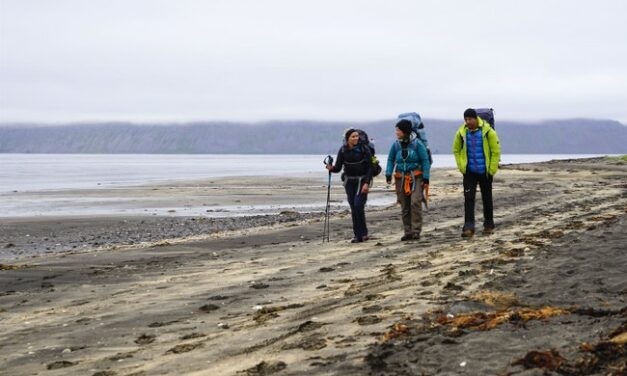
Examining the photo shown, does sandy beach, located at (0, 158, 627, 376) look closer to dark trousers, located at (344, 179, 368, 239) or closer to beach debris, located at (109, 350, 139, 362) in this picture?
beach debris, located at (109, 350, 139, 362)

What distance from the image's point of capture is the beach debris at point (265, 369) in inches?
223

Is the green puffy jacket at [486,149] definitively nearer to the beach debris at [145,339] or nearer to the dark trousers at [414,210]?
the dark trousers at [414,210]

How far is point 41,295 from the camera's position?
33.9ft

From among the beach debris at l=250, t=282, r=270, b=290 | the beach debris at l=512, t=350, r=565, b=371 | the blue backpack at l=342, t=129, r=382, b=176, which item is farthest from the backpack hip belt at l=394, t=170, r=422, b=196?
the beach debris at l=512, t=350, r=565, b=371

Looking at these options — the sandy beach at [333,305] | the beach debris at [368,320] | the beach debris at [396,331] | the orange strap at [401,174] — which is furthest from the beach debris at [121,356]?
the orange strap at [401,174]

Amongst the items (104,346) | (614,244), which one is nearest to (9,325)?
(104,346)

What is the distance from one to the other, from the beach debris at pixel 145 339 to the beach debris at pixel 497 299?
305cm

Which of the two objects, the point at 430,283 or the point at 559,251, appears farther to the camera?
the point at 559,251

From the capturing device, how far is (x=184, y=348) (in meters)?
6.82

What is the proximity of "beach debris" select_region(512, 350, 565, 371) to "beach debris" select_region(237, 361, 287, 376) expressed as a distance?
1686mm

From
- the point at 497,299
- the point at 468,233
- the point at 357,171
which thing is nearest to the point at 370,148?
the point at 357,171

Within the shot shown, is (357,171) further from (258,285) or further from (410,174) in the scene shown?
(258,285)

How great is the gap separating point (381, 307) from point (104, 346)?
2.61m

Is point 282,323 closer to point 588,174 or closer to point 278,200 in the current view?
point 278,200
